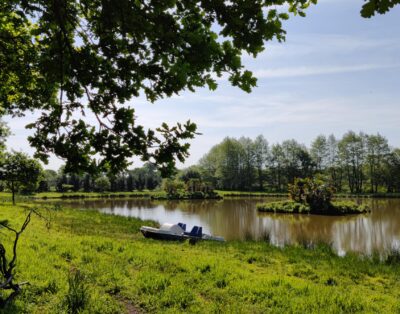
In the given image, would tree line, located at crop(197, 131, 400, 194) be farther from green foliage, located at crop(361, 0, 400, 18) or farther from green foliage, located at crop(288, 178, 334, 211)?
green foliage, located at crop(361, 0, 400, 18)

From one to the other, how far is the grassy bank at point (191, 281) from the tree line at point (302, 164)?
79386 millimetres

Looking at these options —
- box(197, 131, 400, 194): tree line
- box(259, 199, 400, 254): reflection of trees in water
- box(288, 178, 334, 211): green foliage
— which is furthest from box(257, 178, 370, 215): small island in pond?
box(197, 131, 400, 194): tree line

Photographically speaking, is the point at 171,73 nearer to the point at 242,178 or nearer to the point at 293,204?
the point at 293,204

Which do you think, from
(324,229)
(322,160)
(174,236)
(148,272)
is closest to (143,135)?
(148,272)

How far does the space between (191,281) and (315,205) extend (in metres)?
32.4

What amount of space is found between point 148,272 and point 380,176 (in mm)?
86749

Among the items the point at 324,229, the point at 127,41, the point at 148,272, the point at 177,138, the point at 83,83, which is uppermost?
the point at 127,41

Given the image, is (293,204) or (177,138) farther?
(293,204)

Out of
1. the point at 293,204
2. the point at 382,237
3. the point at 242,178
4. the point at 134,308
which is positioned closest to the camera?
the point at 134,308

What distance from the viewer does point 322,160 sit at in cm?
10081

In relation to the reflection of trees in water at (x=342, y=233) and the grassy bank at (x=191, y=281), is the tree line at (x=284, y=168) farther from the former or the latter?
the grassy bank at (x=191, y=281)

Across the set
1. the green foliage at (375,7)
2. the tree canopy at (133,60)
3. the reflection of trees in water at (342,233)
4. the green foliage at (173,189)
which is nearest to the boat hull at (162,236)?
the reflection of trees in water at (342,233)

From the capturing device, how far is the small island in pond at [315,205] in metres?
37.3

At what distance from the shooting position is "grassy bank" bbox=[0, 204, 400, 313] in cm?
655
